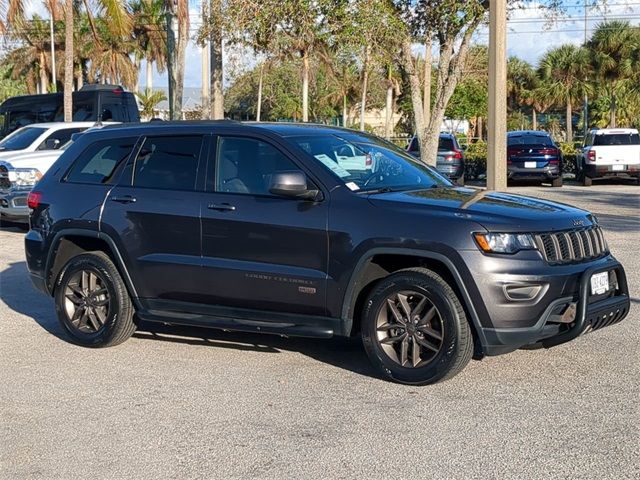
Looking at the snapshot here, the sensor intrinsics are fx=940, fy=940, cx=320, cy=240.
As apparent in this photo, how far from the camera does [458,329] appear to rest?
6.13m

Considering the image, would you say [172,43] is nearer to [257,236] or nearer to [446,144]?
[446,144]

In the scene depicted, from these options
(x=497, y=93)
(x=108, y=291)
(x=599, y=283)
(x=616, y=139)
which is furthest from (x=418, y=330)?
(x=616, y=139)

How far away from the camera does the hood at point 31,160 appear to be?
15.7 meters

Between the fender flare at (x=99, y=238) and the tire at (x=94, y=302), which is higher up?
the fender flare at (x=99, y=238)

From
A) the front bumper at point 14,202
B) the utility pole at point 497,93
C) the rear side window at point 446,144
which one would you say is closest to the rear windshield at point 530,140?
the rear side window at point 446,144

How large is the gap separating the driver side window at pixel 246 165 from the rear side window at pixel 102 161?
0.98 meters

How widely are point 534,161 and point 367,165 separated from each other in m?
19.1

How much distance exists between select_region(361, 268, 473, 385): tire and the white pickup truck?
66.2 feet

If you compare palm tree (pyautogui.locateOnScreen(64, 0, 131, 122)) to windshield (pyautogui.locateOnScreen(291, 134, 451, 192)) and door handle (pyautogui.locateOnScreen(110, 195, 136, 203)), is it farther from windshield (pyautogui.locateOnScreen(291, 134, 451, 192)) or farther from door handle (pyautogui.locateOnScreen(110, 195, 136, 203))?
windshield (pyautogui.locateOnScreen(291, 134, 451, 192))

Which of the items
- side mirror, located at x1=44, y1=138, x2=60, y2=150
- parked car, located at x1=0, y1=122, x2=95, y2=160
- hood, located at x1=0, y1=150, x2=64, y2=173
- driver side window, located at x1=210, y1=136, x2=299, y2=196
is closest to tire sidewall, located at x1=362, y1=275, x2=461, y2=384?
driver side window, located at x1=210, y1=136, x2=299, y2=196

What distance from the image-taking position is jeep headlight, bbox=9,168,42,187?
50.7 ft

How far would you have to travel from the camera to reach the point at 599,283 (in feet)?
21.1

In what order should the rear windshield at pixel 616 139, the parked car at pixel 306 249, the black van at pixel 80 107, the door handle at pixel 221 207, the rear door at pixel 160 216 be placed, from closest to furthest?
the parked car at pixel 306 249 → the door handle at pixel 221 207 → the rear door at pixel 160 216 → the black van at pixel 80 107 → the rear windshield at pixel 616 139

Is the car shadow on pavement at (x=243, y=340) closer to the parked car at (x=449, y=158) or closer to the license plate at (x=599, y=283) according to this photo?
the license plate at (x=599, y=283)
